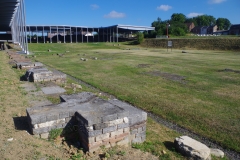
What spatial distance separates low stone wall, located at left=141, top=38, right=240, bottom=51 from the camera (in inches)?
1599

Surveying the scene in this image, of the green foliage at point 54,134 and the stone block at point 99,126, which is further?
the green foliage at point 54,134

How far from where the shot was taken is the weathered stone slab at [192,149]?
4.01 metres

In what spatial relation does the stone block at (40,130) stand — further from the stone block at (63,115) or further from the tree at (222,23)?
the tree at (222,23)

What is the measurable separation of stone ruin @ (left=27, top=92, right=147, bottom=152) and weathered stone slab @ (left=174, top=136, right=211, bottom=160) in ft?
2.71

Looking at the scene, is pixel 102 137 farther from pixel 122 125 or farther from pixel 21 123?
pixel 21 123

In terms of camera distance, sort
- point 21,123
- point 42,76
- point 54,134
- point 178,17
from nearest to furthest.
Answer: point 54,134 → point 21,123 → point 42,76 → point 178,17

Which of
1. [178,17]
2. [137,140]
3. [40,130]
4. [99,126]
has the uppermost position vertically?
[178,17]

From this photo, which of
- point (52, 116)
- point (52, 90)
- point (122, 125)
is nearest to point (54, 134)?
point (52, 116)

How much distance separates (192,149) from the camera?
415cm

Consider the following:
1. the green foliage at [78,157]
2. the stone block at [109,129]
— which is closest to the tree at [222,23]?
the stone block at [109,129]

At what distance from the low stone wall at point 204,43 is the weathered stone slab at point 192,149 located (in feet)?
132

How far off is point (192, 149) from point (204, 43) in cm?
4491

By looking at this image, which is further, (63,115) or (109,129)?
(63,115)

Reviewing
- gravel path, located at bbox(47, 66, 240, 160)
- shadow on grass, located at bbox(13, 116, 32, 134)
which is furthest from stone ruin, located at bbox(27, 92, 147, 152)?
gravel path, located at bbox(47, 66, 240, 160)
